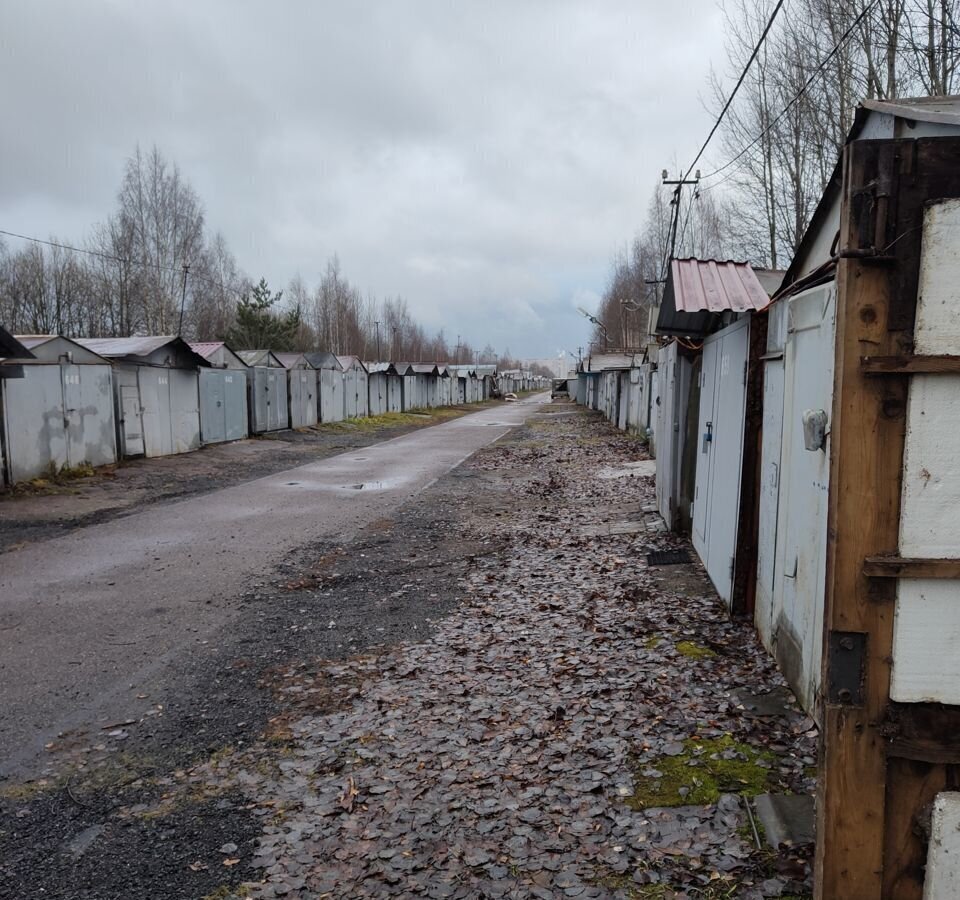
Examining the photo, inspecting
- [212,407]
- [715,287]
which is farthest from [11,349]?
[715,287]

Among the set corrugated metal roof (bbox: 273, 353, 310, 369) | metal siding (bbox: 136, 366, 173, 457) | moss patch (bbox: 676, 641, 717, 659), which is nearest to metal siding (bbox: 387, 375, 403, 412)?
corrugated metal roof (bbox: 273, 353, 310, 369)

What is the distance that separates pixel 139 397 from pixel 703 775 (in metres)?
17.6

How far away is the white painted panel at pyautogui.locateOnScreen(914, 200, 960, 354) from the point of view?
1930 mm

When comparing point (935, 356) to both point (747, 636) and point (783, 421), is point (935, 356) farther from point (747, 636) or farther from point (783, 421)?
point (747, 636)

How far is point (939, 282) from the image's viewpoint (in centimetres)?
194

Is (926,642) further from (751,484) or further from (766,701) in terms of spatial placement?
(751,484)

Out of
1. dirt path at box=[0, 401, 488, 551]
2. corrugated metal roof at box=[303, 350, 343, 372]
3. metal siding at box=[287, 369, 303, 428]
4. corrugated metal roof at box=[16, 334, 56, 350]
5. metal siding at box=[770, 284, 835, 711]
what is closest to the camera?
metal siding at box=[770, 284, 835, 711]

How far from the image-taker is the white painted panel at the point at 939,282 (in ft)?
6.33

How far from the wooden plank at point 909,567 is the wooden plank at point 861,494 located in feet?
0.10

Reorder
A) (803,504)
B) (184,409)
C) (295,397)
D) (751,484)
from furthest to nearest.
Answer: (295,397), (184,409), (751,484), (803,504)

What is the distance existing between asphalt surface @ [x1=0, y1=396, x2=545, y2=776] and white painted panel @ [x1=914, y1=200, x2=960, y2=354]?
4.65 m

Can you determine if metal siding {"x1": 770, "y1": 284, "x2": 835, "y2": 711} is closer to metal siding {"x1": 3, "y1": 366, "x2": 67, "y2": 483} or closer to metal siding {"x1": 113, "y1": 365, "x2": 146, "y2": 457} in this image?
metal siding {"x1": 3, "y1": 366, "x2": 67, "y2": 483}

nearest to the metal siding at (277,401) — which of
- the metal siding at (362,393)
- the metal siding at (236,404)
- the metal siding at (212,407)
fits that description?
the metal siding at (236,404)

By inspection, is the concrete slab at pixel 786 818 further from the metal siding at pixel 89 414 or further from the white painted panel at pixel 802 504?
the metal siding at pixel 89 414
